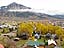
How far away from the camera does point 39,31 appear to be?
944 inches

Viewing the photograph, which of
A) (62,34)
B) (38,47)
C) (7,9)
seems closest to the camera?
(38,47)

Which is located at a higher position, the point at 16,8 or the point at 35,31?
the point at 35,31

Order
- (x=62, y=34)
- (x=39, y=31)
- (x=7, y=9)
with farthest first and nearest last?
(x=7, y=9) < (x=39, y=31) < (x=62, y=34)

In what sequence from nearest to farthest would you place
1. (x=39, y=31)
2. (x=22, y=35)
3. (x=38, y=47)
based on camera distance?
(x=38, y=47)
(x=22, y=35)
(x=39, y=31)

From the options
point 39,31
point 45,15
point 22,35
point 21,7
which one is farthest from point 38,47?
point 21,7

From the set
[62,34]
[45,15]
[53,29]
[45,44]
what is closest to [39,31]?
[53,29]

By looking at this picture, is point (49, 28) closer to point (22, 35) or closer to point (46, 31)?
point (46, 31)

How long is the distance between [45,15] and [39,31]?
5943 centimetres

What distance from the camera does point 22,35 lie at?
68.0ft

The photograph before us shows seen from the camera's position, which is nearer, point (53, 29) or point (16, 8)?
point (53, 29)

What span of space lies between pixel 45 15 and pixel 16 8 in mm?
14450

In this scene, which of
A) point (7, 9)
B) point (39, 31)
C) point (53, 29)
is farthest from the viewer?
point (7, 9)

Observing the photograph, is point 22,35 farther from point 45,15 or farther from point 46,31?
point 45,15

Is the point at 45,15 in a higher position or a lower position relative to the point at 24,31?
lower
